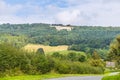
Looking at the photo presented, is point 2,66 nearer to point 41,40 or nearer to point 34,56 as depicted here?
point 34,56

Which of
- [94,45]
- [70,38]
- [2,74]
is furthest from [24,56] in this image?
[70,38]

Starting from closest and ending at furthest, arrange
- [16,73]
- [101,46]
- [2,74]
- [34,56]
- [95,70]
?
[2,74] → [16,73] → [34,56] → [95,70] → [101,46]

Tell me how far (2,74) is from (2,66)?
1146 millimetres

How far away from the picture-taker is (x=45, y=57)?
1857 inches

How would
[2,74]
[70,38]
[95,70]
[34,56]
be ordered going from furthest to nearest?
1. [70,38]
2. [95,70]
3. [34,56]
4. [2,74]

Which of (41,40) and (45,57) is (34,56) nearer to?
(45,57)

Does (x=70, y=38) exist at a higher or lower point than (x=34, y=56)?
lower

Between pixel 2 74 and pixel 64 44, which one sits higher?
pixel 2 74

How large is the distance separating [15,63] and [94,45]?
12692 cm

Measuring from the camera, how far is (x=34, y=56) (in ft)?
148

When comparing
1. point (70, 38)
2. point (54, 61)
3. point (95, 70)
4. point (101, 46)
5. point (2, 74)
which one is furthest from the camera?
point (70, 38)

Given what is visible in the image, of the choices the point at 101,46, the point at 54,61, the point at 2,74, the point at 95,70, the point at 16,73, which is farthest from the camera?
the point at 101,46

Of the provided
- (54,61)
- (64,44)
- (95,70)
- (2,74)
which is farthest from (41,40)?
(2,74)

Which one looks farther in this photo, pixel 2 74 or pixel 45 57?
pixel 45 57
